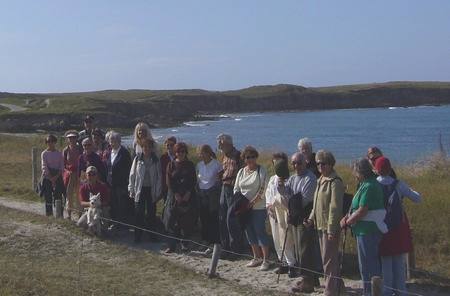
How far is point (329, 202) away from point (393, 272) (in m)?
1.09

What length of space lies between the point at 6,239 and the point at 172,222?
306 cm

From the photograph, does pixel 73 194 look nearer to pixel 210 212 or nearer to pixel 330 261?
pixel 210 212

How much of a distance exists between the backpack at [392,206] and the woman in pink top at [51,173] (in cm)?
750

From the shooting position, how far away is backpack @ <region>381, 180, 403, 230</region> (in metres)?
8.30

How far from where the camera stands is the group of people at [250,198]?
8.36 meters

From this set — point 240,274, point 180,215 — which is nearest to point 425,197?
point 180,215

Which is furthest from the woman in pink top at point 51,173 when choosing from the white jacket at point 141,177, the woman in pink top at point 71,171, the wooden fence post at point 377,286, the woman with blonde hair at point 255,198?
the wooden fence post at point 377,286

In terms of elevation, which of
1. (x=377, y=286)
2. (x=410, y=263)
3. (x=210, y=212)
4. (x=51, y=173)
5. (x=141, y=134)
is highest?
(x=141, y=134)

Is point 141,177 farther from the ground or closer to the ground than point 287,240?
farther from the ground

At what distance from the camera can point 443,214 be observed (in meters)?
12.5

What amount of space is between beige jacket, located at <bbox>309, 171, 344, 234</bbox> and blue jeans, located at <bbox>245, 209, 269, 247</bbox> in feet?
5.60

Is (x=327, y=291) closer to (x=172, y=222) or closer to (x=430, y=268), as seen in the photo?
(x=430, y=268)

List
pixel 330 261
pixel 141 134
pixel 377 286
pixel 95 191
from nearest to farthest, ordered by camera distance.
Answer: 1. pixel 377 286
2. pixel 330 261
3. pixel 141 134
4. pixel 95 191

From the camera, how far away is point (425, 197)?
13680mm
